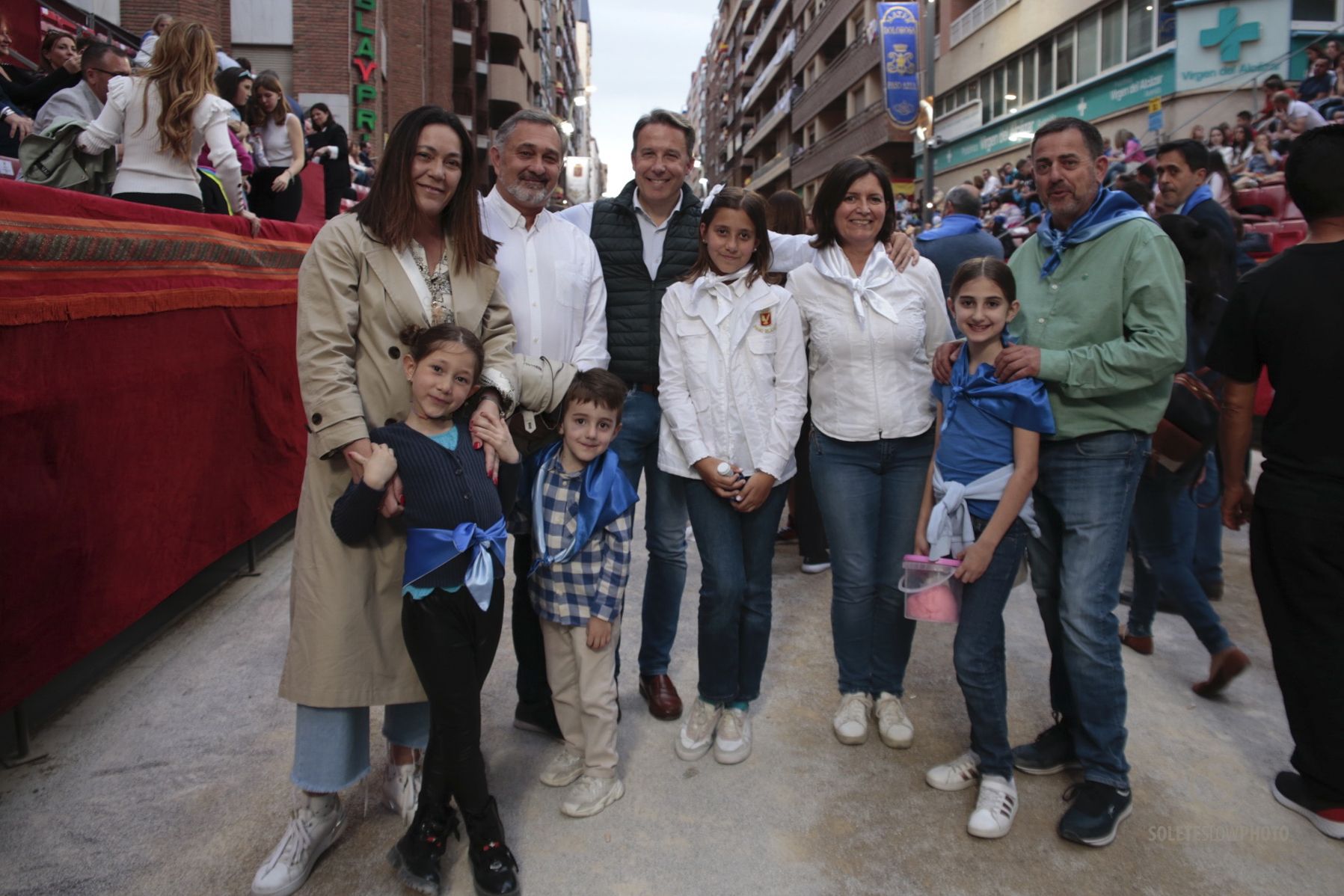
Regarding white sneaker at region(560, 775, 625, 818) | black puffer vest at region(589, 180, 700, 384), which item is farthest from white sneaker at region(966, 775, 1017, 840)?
black puffer vest at region(589, 180, 700, 384)

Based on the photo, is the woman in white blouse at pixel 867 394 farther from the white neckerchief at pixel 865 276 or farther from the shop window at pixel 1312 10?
the shop window at pixel 1312 10

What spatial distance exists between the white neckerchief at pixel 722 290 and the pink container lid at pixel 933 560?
106 centimetres

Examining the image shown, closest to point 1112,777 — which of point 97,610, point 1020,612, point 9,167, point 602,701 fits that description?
point 602,701

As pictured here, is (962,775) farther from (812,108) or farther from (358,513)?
(812,108)

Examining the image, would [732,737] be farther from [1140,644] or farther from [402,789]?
[1140,644]

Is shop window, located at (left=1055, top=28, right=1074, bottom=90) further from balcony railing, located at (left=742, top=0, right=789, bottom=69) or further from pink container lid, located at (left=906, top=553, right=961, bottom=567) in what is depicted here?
balcony railing, located at (left=742, top=0, right=789, bottom=69)

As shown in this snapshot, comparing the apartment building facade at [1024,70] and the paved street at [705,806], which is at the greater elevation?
the apartment building facade at [1024,70]

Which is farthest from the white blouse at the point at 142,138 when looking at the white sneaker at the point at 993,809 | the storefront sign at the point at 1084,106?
the storefront sign at the point at 1084,106

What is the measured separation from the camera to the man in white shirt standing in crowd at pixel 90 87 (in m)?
5.61

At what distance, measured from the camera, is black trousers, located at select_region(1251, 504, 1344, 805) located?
267cm

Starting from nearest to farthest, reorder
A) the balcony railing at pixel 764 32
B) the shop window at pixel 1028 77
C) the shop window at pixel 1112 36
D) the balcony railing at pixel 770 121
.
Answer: the shop window at pixel 1112 36
the shop window at pixel 1028 77
the balcony railing at pixel 770 121
the balcony railing at pixel 764 32

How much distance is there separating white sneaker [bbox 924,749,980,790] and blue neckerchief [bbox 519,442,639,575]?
140 centimetres

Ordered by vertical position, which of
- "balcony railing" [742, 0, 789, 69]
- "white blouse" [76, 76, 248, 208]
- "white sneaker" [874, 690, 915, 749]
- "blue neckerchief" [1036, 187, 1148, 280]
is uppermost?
"balcony railing" [742, 0, 789, 69]

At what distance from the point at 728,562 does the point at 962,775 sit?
1.08 m
